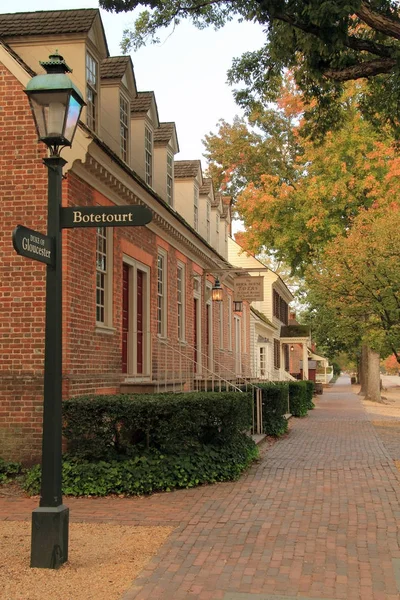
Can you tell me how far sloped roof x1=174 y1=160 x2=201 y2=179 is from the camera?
18.4m

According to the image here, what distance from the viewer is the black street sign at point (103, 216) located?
5.70 m

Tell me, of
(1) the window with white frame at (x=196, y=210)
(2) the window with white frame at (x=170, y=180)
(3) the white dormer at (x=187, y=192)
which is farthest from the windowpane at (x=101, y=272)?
(1) the window with white frame at (x=196, y=210)

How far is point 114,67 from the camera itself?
479 inches

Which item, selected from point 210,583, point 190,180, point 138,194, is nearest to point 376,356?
point 190,180

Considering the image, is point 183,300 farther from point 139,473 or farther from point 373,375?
point 373,375

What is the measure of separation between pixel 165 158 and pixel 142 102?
181cm

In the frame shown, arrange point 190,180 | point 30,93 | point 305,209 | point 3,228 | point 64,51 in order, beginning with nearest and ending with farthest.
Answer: point 30,93
point 3,228
point 64,51
point 190,180
point 305,209

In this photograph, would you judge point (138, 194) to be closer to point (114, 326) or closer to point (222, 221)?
point (114, 326)

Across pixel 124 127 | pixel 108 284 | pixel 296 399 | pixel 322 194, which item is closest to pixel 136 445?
pixel 108 284

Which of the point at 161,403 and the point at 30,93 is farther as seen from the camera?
the point at 161,403

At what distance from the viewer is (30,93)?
5566 mm

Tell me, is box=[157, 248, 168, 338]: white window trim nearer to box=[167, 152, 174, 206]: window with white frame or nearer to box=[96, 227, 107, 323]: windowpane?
box=[167, 152, 174, 206]: window with white frame

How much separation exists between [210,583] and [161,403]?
3989mm

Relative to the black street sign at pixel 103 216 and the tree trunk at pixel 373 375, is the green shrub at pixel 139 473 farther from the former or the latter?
the tree trunk at pixel 373 375
